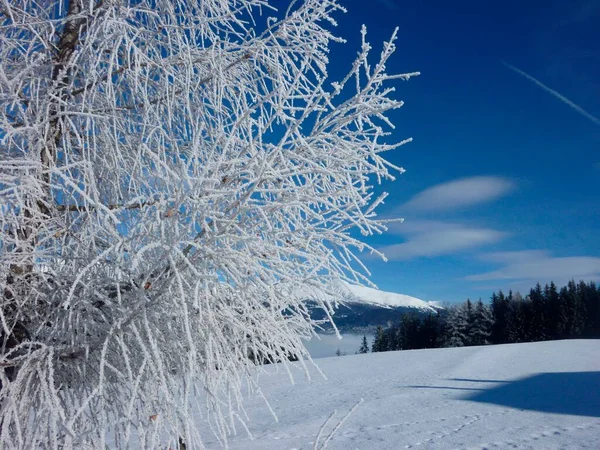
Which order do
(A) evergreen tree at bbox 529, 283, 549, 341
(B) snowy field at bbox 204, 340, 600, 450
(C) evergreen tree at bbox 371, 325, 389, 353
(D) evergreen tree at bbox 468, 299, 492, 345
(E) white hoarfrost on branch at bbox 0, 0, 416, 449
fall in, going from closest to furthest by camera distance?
(E) white hoarfrost on branch at bbox 0, 0, 416, 449, (B) snowy field at bbox 204, 340, 600, 450, (D) evergreen tree at bbox 468, 299, 492, 345, (A) evergreen tree at bbox 529, 283, 549, 341, (C) evergreen tree at bbox 371, 325, 389, 353

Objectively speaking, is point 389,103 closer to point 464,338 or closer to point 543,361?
point 543,361

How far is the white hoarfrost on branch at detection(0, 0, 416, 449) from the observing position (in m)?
2.11

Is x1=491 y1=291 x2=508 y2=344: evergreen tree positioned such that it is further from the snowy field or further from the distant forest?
the snowy field

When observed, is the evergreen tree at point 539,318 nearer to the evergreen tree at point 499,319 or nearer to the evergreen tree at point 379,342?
the evergreen tree at point 499,319

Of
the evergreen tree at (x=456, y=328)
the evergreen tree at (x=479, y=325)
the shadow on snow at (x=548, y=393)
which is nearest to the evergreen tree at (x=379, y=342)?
the evergreen tree at (x=456, y=328)

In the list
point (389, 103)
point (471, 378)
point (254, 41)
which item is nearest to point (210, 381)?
point (389, 103)

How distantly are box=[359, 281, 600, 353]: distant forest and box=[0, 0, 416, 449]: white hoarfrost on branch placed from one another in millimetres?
48877

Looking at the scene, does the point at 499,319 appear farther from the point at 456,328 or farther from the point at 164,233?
the point at 164,233

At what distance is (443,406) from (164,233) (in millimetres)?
8448

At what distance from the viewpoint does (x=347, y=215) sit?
2365 millimetres

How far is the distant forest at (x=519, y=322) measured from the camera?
48812mm

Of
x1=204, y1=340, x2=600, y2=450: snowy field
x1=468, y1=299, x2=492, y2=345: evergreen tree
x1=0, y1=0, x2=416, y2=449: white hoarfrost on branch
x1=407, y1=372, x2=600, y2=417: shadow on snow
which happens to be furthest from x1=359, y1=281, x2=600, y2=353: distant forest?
x1=0, y1=0, x2=416, y2=449: white hoarfrost on branch

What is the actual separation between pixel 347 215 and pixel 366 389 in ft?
33.1

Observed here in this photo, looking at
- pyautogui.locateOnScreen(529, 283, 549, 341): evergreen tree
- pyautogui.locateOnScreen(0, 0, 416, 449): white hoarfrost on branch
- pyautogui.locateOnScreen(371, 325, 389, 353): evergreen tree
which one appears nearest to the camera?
pyautogui.locateOnScreen(0, 0, 416, 449): white hoarfrost on branch
